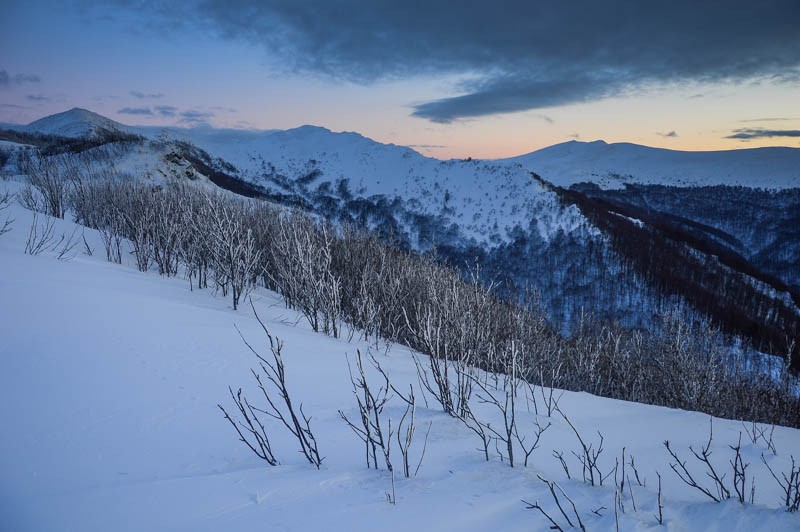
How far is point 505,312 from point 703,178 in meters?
192

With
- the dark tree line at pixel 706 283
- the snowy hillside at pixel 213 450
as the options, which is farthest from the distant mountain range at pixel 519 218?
the snowy hillside at pixel 213 450

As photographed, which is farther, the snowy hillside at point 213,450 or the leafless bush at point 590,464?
the leafless bush at point 590,464

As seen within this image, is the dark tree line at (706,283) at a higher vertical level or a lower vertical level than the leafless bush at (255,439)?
lower

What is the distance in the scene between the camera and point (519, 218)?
6594cm

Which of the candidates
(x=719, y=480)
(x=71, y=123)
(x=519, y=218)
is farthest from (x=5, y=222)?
(x=71, y=123)

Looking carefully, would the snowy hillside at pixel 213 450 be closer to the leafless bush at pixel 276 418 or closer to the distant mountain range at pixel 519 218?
the leafless bush at pixel 276 418

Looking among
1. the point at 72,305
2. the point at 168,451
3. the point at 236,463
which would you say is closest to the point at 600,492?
the point at 236,463

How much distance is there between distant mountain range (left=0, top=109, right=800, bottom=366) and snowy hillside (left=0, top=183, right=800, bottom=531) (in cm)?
905

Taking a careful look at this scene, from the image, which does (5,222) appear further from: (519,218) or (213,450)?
(519,218)

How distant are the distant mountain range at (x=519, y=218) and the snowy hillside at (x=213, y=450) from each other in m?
9.05

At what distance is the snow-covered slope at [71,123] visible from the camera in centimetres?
6362

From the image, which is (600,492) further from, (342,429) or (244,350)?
(244,350)

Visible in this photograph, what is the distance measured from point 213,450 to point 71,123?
89.3m

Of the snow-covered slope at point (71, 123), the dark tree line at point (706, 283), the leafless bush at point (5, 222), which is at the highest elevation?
the snow-covered slope at point (71, 123)
